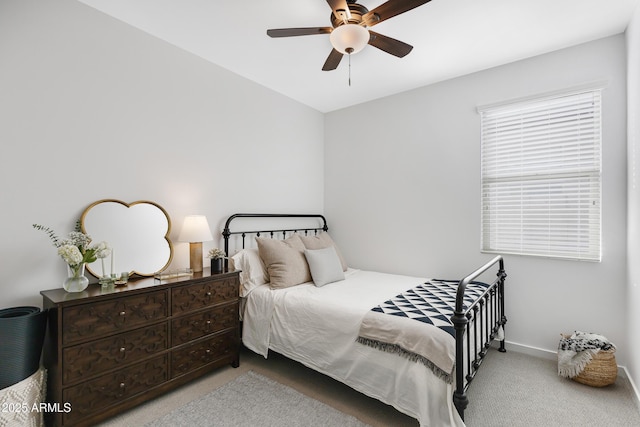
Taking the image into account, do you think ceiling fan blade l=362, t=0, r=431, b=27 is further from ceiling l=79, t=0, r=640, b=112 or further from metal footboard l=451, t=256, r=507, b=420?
metal footboard l=451, t=256, r=507, b=420

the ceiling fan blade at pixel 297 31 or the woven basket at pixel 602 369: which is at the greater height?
the ceiling fan blade at pixel 297 31

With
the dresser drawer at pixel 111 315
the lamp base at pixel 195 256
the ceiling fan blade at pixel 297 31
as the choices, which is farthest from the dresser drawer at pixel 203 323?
the ceiling fan blade at pixel 297 31

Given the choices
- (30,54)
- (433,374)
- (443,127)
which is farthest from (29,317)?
(443,127)

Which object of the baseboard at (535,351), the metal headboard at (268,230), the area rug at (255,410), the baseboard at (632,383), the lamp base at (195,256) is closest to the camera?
the area rug at (255,410)

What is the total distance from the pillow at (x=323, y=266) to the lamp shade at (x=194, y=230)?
955mm

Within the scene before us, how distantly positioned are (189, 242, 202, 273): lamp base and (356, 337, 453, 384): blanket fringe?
1.43 m

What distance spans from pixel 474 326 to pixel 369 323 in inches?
27.5

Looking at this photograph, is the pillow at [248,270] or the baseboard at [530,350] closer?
the baseboard at [530,350]

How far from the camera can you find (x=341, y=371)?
211 centimetres

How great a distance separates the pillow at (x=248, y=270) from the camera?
9.20 ft

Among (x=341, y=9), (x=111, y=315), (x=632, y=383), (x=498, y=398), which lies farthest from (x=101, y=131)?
(x=632, y=383)

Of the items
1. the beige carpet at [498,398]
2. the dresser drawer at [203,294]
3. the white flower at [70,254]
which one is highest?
the white flower at [70,254]

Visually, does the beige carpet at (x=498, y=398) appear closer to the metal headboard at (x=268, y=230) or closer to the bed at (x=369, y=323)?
the bed at (x=369, y=323)

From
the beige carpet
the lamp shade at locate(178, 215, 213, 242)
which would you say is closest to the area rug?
the beige carpet
